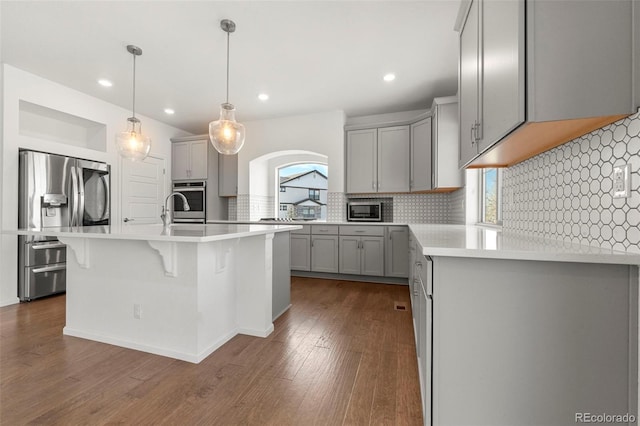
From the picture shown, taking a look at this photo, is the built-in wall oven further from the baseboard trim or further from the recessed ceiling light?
the recessed ceiling light

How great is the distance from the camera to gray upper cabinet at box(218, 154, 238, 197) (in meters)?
5.32

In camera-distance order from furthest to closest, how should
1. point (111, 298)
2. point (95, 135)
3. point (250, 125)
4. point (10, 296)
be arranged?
1. point (250, 125)
2. point (95, 135)
3. point (10, 296)
4. point (111, 298)

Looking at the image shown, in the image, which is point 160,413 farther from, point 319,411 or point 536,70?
point 536,70

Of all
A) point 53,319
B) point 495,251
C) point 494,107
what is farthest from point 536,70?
point 53,319

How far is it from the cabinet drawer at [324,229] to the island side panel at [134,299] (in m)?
2.62

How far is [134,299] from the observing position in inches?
83.3

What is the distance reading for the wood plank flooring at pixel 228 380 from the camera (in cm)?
142

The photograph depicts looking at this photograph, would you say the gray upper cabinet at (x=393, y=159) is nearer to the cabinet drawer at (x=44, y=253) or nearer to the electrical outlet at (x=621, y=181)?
the electrical outlet at (x=621, y=181)

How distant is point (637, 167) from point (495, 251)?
549mm

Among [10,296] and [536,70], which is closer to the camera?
[536,70]

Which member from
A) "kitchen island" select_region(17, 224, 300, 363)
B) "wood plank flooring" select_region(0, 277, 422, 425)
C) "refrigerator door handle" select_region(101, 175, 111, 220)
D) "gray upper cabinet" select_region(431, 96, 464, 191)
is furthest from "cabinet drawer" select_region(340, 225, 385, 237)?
"refrigerator door handle" select_region(101, 175, 111, 220)

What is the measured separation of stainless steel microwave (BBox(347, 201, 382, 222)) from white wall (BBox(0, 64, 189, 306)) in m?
3.63

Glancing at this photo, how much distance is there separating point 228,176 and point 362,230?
2.78 m

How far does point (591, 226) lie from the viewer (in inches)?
48.1
